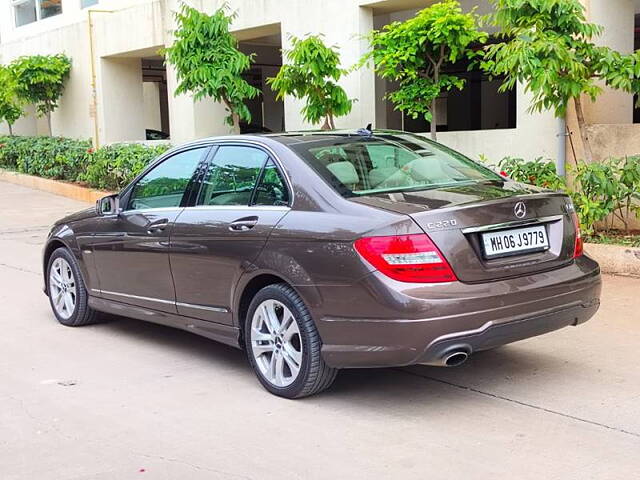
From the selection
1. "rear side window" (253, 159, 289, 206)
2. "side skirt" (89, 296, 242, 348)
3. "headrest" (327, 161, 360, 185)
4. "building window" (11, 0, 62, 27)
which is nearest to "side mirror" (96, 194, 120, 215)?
"side skirt" (89, 296, 242, 348)

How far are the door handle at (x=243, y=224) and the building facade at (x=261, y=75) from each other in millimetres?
5498

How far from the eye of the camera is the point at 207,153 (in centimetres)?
561

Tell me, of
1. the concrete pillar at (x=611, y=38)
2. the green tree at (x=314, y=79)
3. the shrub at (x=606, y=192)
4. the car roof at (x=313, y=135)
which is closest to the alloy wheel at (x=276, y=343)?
the car roof at (x=313, y=135)

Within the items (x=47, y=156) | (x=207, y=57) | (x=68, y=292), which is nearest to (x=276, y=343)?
(x=68, y=292)

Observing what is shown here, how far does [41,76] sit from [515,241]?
16.4m

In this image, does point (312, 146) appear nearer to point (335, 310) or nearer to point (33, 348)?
point (335, 310)

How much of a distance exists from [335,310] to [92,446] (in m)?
1.44

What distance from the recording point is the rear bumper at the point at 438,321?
4148 millimetres

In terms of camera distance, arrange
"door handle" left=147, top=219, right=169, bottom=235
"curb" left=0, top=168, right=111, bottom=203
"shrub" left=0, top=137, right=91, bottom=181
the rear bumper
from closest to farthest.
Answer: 1. the rear bumper
2. "door handle" left=147, top=219, right=169, bottom=235
3. "curb" left=0, top=168, right=111, bottom=203
4. "shrub" left=0, top=137, right=91, bottom=181

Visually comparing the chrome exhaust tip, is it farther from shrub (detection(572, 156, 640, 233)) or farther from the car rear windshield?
shrub (detection(572, 156, 640, 233))

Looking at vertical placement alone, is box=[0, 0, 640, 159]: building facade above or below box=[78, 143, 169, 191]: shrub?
above

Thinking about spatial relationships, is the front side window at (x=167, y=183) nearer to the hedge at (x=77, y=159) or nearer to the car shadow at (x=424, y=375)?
the car shadow at (x=424, y=375)

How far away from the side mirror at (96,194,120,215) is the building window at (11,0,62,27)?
15485 millimetres

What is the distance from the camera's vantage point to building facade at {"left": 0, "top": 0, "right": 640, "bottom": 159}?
978cm
